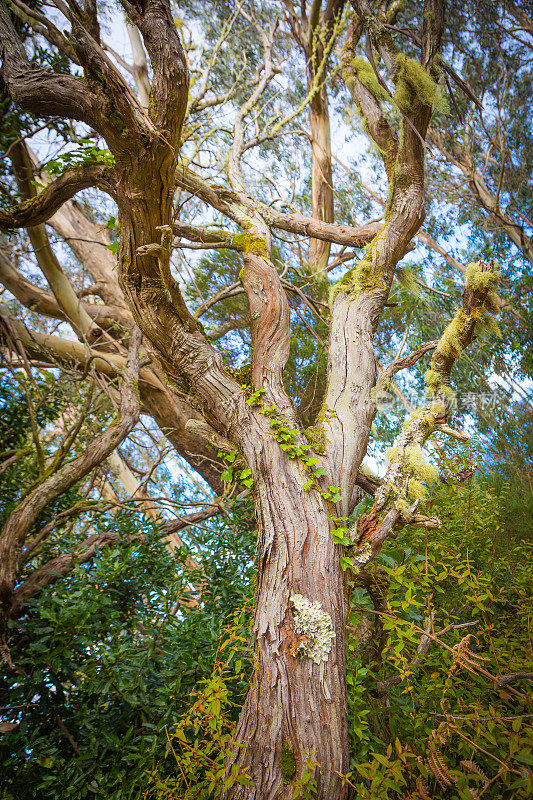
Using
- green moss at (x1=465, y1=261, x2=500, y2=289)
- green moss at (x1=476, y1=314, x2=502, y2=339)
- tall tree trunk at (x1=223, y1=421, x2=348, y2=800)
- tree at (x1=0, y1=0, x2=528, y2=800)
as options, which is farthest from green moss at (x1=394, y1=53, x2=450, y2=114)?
tall tree trunk at (x1=223, y1=421, x2=348, y2=800)

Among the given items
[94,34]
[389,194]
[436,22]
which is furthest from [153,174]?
[436,22]

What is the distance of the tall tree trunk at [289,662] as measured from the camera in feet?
4.50

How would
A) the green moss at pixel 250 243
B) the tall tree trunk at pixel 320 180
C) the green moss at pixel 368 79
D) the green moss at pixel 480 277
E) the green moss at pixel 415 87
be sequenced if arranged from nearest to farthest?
the green moss at pixel 480 277, the green moss at pixel 415 87, the green moss at pixel 250 243, the green moss at pixel 368 79, the tall tree trunk at pixel 320 180

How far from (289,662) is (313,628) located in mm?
137

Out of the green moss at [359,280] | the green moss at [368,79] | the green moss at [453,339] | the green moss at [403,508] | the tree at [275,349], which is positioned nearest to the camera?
the tree at [275,349]

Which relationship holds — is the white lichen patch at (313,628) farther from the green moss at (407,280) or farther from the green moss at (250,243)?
the green moss at (407,280)

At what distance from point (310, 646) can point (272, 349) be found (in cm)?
141

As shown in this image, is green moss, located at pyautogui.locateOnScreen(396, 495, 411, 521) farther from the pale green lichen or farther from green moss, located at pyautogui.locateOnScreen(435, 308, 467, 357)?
green moss, located at pyautogui.locateOnScreen(435, 308, 467, 357)

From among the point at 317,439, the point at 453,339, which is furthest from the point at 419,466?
the point at 453,339

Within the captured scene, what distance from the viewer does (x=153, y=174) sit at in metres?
1.75

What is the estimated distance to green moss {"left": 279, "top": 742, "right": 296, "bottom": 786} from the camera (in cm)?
135

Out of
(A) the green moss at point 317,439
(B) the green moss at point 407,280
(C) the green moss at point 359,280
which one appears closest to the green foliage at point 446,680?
(A) the green moss at point 317,439

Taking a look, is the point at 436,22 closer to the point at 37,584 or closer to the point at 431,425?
the point at 431,425

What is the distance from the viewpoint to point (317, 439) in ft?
6.82
